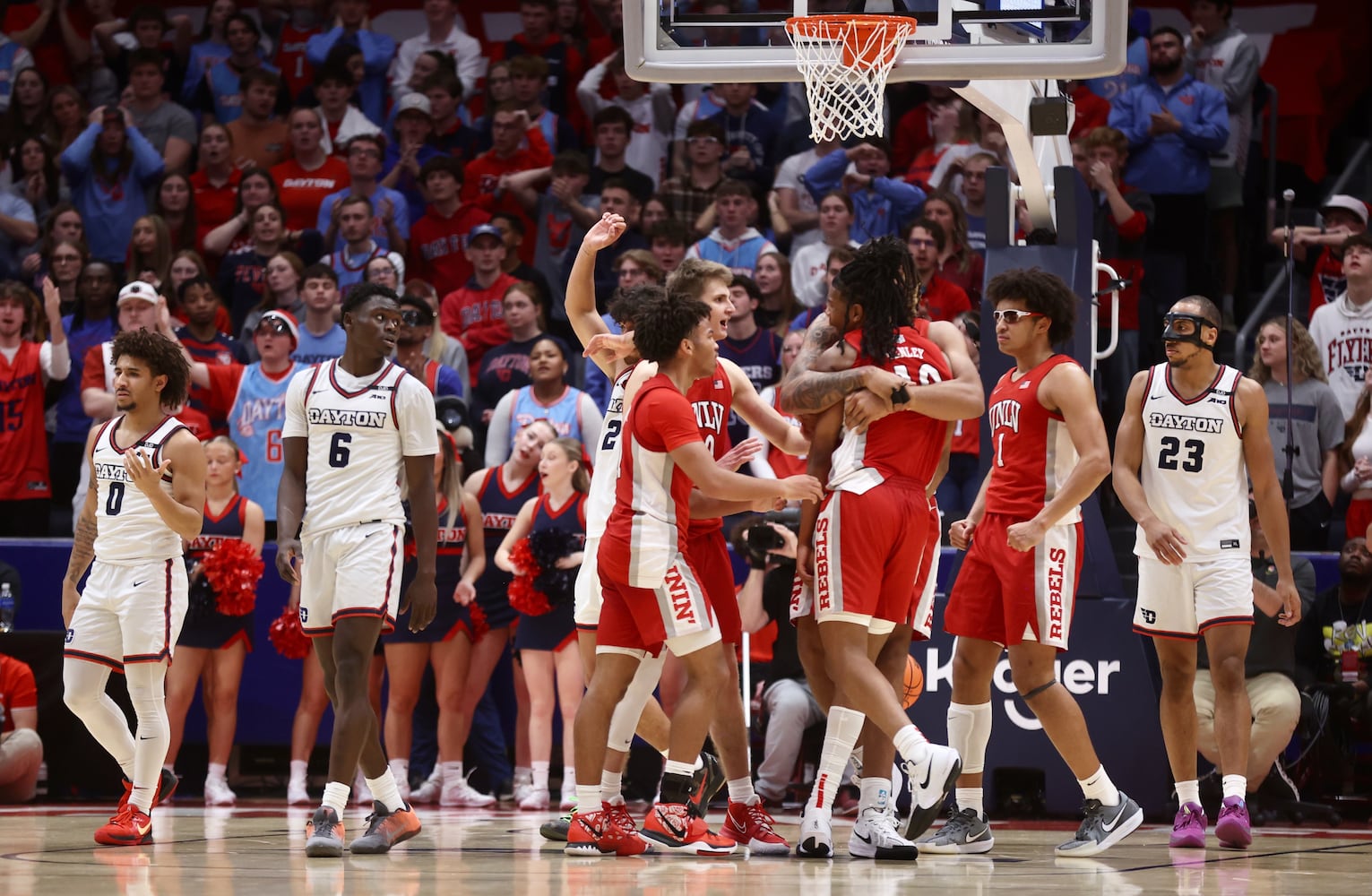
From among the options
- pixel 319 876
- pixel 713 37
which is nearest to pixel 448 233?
pixel 713 37

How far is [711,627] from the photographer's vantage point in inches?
281

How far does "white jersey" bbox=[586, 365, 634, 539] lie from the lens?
7.96 meters

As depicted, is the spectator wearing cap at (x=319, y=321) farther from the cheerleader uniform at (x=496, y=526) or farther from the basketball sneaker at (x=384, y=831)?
the basketball sneaker at (x=384, y=831)

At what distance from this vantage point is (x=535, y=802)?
10.1m

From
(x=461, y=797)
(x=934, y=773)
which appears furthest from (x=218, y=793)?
(x=934, y=773)

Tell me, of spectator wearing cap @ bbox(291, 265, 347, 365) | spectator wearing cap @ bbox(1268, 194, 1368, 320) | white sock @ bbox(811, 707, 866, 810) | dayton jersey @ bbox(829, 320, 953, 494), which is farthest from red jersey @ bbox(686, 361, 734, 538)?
spectator wearing cap @ bbox(1268, 194, 1368, 320)

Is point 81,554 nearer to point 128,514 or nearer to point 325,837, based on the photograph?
point 128,514

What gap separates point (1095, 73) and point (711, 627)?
306 centimetres

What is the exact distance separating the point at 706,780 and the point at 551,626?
2778mm

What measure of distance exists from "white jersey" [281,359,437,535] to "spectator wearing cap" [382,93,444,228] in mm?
7327

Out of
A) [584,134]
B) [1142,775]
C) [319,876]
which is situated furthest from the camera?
[584,134]

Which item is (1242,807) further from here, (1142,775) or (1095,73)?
(1095,73)

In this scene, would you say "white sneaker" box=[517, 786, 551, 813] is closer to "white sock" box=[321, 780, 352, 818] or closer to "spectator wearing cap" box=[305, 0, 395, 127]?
"white sock" box=[321, 780, 352, 818]

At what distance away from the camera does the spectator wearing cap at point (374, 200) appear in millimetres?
14062
